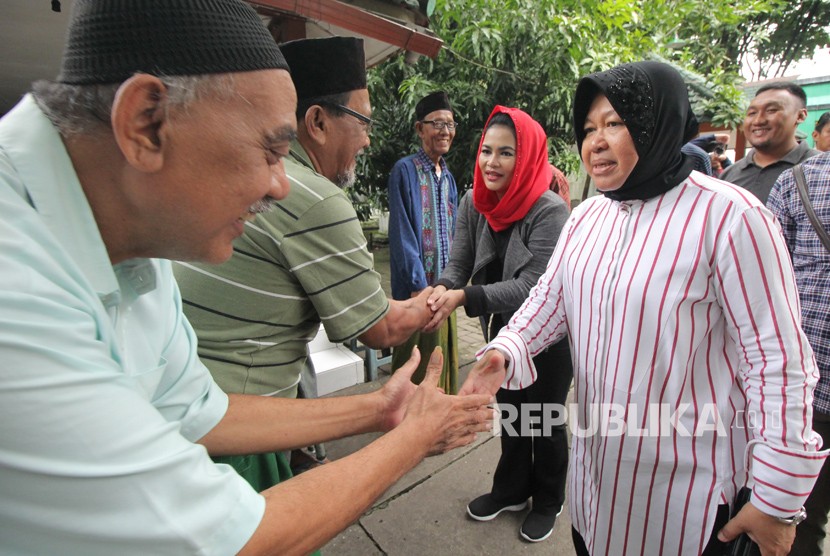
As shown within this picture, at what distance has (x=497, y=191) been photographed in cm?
261

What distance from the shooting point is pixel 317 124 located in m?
1.81

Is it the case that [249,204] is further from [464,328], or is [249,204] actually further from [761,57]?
[761,57]

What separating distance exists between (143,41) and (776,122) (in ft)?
14.4

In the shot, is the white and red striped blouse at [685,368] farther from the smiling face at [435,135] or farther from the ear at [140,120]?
the smiling face at [435,135]

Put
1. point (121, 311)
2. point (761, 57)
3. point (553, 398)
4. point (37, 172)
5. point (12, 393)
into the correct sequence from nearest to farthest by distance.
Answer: point (12, 393) → point (37, 172) → point (121, 311) → point (553, 398) → point (761, 57)

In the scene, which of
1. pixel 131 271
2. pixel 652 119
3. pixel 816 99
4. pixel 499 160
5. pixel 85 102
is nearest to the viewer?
pixel 85 102

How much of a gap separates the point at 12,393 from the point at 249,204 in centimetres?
50

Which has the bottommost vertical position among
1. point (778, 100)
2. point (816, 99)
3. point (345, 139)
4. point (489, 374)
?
point (489, 374)

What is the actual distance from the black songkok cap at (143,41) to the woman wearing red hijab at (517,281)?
167 cm

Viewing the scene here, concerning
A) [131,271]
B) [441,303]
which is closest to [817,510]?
[441,303]

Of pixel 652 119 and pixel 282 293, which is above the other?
pixel 652 119

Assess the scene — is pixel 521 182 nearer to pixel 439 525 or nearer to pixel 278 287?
pixel 278 287

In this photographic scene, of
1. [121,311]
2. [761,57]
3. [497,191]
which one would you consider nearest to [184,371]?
[121,311]

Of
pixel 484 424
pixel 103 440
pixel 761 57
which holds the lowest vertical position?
pixel 484 424
